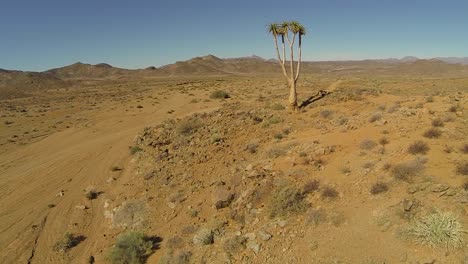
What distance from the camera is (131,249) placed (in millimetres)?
9445

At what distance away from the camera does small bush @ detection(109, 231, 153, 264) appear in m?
9.25

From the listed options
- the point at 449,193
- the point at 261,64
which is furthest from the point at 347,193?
the point at 261,64

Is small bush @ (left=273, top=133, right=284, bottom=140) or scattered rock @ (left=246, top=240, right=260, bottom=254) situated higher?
small bush @ (left=273, top=133, right=284, bottom=140)

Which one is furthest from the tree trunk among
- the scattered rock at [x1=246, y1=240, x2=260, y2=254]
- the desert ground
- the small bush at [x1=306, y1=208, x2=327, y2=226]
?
the scattered rock at [x1=246, y1=240, x2=260, y2=254]

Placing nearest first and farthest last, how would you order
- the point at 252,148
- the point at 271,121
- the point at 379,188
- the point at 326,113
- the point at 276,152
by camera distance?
the point at 379,188 → the point at 276,152 → the point at 252,148 → the point at 326,113 → the point at 271,121

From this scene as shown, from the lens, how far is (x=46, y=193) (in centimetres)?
1420

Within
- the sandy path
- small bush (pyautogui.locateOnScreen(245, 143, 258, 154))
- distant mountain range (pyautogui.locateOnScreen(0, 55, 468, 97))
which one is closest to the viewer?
the sandy path

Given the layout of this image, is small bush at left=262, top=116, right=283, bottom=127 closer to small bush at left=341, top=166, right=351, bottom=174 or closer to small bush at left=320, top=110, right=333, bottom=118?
small bush at left=320, top=110, right=333, bottom=118

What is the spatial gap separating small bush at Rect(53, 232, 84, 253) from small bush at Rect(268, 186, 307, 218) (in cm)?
636

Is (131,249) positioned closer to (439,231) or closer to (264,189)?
(264,189)

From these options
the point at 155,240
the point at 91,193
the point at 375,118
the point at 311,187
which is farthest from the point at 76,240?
the point at 375,118

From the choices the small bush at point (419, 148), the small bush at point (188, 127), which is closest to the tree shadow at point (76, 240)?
the small bush at point (188, 127)

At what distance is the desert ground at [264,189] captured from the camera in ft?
25.5

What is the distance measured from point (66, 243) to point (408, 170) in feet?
33.8
